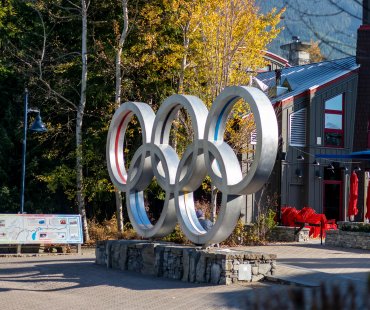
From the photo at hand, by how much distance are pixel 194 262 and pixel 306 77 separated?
70.6ft

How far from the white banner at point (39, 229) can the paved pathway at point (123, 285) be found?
1665 mm

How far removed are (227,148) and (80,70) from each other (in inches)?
587

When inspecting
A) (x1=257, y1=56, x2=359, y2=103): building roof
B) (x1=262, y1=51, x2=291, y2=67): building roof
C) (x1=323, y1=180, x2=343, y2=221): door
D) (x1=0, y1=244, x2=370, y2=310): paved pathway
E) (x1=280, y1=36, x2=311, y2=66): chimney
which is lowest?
(x1=0, y1=244, x2=370, y2=310): paved pathway

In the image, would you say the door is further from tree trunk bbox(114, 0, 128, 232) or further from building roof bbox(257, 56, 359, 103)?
tree trunk bbox(114, 0, 128, 232)

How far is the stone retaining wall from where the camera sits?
2408cm

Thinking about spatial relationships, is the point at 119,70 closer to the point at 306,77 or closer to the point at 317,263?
the point at 317,263

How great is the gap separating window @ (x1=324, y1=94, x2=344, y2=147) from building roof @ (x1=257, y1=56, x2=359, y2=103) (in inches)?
40.1

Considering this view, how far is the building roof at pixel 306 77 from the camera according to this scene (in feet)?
109

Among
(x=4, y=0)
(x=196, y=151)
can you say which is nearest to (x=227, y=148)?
(x=196, y=151)

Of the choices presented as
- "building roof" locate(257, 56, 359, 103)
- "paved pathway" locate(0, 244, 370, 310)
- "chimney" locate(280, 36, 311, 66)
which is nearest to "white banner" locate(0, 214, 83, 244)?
"paved pathway" locate(0, 244, 370, 310)

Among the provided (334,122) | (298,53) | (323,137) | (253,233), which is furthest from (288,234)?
(298,53)

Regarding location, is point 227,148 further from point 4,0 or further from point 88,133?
point 4,0

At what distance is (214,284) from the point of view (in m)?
15.6

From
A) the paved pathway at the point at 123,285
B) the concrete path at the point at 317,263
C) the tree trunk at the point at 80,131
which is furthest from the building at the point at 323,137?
the paved pathway at the point at 123,285
